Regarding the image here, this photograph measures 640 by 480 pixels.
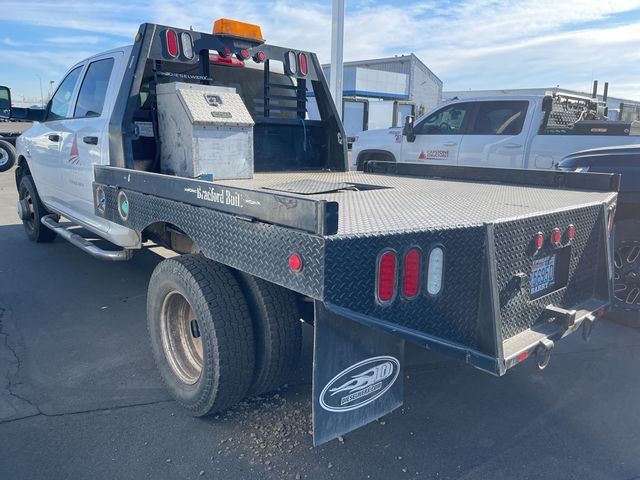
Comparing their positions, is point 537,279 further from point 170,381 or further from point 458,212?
point 170,381

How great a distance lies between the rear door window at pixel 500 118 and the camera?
7305mm

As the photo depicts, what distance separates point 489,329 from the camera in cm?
227

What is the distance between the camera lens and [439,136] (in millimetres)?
8125

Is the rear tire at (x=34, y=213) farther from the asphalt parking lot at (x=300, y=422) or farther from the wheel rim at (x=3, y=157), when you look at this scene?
the wheel rim at (x=3, y=157)

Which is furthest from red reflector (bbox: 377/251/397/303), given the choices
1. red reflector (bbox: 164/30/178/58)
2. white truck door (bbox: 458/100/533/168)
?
white truck door (bbox: 458/100/533/168)

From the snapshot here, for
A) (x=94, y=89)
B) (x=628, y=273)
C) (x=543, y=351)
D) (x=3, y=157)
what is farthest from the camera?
(x=3, y=157)

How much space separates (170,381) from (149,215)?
99 cm

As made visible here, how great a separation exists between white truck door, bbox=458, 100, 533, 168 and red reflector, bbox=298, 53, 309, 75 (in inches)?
130

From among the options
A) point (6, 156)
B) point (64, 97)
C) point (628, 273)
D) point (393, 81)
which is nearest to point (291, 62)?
point (64, 97)

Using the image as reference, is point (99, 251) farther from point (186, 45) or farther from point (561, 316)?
point (561, 316)

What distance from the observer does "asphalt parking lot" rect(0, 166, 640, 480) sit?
103 inches

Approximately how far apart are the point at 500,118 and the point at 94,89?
5.29 metres

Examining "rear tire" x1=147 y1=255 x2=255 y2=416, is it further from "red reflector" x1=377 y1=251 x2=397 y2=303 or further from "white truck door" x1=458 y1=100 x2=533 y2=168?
"white truck door" x1=458 y1=100 x2=533 y2=168

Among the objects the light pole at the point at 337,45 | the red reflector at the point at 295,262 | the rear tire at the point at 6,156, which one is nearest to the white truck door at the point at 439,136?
the light pole at the point at 337,45
